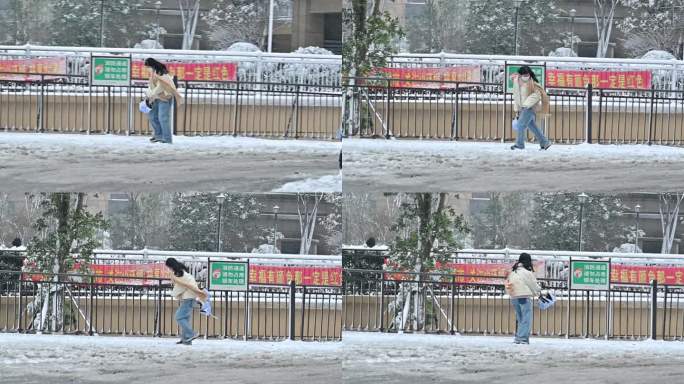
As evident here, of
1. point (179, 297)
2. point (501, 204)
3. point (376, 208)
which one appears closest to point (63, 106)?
point (179, 297)

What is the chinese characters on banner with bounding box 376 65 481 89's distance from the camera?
1261cm

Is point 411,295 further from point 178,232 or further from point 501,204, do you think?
point 178,232

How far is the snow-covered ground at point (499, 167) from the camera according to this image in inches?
487

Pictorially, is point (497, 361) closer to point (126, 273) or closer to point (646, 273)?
point (646, 273)

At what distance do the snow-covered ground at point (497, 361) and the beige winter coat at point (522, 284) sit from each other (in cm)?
46

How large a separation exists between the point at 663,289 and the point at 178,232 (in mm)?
3703

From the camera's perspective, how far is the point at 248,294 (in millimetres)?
12578

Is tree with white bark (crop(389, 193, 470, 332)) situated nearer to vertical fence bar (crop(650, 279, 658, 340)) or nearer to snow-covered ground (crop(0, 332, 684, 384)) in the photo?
snow-covered ground (crop(0, 332, 684, 384))

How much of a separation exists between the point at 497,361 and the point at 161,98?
3162 millimetres

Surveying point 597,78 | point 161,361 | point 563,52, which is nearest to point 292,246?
point 161,361

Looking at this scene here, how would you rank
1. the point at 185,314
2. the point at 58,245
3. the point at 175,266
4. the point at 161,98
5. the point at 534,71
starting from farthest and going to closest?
the point at 534,71
the point at 58,245
the point at 161,98
the point at 185,314
the point at 175,266

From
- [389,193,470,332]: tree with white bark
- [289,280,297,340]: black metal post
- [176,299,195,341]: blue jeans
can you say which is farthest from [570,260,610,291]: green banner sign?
[176,299,195,341]: blue jeans

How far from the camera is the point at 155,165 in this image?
12430 millimetres

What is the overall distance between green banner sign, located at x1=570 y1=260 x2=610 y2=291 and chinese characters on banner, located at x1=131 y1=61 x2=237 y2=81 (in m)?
2.98
